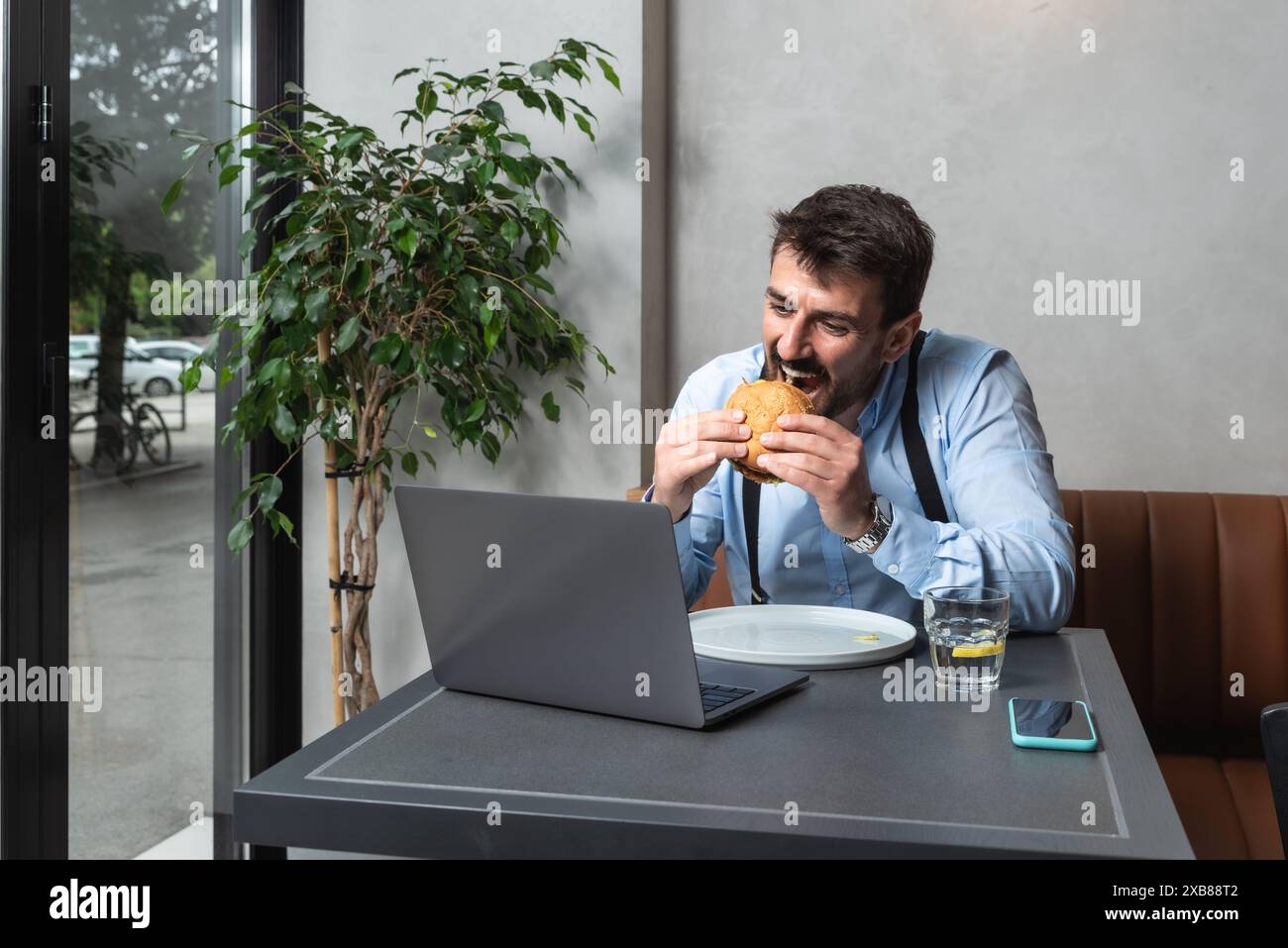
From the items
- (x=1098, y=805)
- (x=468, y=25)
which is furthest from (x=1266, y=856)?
(x=468, y=25)

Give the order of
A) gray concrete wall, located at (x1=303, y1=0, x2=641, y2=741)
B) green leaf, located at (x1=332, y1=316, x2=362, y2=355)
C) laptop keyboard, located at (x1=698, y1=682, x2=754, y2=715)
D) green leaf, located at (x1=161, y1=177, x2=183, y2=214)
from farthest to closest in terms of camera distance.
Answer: gray concrete wall, located at (x1=303, y1=0, x2=641, y2=741), green leaf, located at (x1=332, y1=316, x2=362, y2=355), green leaf, located at (x1=161, y1=177, x2=183, y2=214), laptop keyboard, located at (x1=698, y1=682, x2=754, y2=715)

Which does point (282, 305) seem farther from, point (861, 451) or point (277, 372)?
point (861, 451)

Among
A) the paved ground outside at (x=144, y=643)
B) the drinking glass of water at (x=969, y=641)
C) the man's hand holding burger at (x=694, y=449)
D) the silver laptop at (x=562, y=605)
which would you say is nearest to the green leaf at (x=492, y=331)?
the paved ground outside at (x=144, y=643)

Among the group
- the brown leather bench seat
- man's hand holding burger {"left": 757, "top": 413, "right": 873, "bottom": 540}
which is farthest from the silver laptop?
the brown leather bench seat

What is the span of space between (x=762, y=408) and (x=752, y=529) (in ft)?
1.67

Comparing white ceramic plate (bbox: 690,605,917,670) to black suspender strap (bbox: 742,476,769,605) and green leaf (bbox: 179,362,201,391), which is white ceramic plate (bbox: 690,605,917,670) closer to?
black suspender strap (bbox: 742,476,769,605)

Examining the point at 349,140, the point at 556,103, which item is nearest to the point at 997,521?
the point at 556,103

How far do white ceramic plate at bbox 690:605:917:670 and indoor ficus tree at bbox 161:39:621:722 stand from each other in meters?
1.14

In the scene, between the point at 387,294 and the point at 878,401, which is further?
the point at 387,294

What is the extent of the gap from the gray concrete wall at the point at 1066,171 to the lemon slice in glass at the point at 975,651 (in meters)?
1.72

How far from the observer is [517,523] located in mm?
1165

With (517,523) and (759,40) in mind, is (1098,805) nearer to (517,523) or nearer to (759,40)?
(517,523)

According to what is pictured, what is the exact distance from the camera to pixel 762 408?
1.55m

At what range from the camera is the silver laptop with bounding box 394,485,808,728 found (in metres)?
1.11
